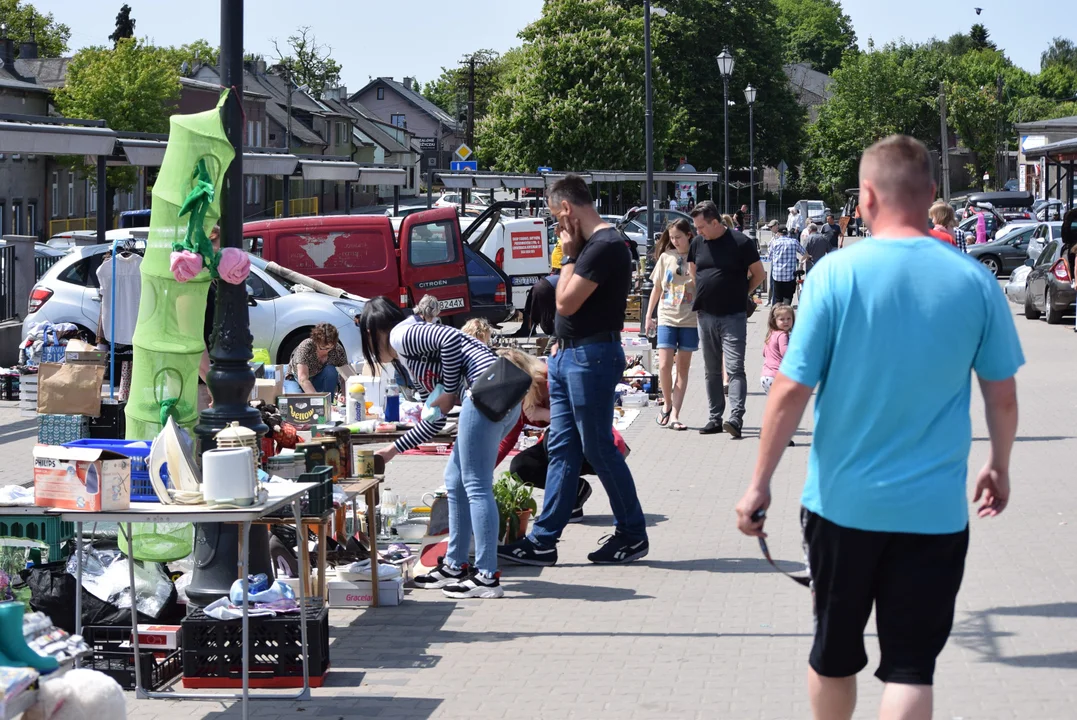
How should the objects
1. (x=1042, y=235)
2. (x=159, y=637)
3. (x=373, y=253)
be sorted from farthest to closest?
(x=1042, y=235), (x=373, y=253), (x=159, y=637)

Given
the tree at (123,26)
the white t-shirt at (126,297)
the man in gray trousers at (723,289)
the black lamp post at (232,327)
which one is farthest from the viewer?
the tree at (123,26)

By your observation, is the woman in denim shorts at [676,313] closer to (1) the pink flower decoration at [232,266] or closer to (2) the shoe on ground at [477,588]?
(2) the shoe on ground at [477,588]

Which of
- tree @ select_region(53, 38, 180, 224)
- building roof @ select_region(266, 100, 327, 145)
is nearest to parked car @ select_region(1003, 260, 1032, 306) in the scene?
tree @ select_region(53, 38, 180, 224)

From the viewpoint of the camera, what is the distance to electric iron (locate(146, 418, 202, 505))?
5367mm

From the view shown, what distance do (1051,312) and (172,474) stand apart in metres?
22.1

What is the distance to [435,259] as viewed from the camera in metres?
19.3

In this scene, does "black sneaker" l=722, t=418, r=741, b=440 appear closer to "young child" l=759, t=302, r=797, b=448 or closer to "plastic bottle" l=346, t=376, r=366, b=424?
"young child" l=759, t=302, r=797, b=448

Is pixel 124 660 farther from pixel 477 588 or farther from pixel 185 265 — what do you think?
pixel 477 588

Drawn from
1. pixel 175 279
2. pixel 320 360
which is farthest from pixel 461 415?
pixel 320 360

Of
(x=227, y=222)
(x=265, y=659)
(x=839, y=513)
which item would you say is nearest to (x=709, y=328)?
(x=227, y=222)

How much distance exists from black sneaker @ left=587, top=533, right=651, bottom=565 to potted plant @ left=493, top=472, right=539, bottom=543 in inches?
21.7

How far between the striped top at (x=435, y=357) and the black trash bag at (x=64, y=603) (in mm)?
1599

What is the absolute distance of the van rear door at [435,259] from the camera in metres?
19.1

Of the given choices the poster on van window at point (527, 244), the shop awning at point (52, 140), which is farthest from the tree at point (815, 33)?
the shop awning at point (52, 140)
